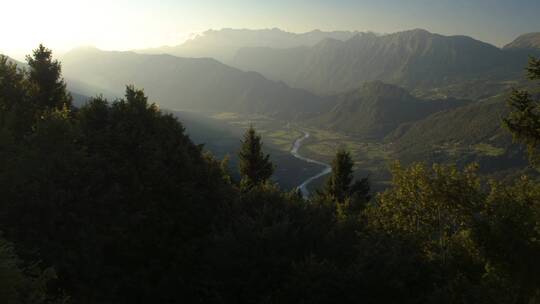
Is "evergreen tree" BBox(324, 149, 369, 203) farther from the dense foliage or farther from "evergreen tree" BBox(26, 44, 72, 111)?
"evergreen tree" BBox(26, 44, 72, 111)

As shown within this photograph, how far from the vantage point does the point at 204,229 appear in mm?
26609

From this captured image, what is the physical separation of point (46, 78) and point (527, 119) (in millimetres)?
36936

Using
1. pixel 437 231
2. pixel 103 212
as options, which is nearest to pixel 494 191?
pixel 437 231

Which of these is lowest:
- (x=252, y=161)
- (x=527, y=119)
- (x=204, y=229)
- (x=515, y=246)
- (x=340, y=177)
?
(x=340, y=177)

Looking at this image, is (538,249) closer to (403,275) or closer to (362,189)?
(403,275)

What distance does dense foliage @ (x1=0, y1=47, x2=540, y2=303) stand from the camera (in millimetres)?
19969

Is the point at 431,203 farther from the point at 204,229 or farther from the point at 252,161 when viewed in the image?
the point at 252,161

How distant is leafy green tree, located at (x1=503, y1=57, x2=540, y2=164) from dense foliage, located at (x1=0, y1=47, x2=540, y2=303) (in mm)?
3414

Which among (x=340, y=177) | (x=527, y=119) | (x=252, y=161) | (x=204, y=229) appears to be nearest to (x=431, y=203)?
(x=527, y=119)

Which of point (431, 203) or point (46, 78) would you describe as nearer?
point (431, 203)

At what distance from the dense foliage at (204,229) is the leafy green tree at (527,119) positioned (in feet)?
11.2

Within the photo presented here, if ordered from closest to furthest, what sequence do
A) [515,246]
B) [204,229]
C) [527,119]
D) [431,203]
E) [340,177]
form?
[515,246] < [527,119] < [204,229] < [431,203] < [340,177]

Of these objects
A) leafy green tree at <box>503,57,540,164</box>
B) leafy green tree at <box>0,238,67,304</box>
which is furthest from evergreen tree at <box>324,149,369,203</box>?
leafy green tree at <box>0,238,67,304</box>

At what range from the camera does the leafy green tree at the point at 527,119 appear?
20844 mm
